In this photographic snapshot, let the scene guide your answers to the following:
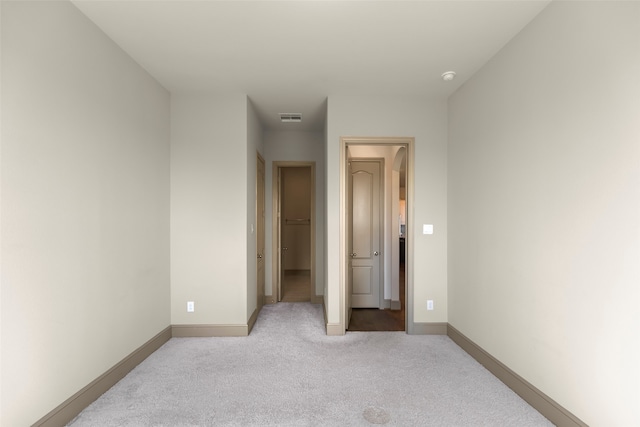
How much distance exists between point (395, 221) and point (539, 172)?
2.64m

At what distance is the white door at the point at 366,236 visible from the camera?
15.9ft

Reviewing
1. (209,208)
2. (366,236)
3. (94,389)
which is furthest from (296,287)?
(94,389)

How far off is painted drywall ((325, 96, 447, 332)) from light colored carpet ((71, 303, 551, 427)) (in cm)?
55

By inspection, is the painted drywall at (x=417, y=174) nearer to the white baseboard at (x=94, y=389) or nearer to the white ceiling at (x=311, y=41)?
the white ceiling at (x=311, y=41)

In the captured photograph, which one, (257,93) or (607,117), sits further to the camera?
(257,93)

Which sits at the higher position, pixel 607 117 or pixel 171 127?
pixel 171 127

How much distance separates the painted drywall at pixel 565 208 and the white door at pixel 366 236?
1928mm

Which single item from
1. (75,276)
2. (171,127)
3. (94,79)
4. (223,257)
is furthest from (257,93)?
(75,276)

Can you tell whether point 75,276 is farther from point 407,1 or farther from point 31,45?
point 407,1

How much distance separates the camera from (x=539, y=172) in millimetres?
2205

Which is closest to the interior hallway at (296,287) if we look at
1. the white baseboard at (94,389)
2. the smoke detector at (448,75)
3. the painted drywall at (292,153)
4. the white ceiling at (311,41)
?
the painted drywall at (292,153)

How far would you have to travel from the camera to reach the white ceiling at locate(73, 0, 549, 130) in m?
2.14

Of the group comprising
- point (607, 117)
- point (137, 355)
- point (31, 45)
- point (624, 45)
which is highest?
point (31, 45)

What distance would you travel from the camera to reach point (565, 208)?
1.98 m
